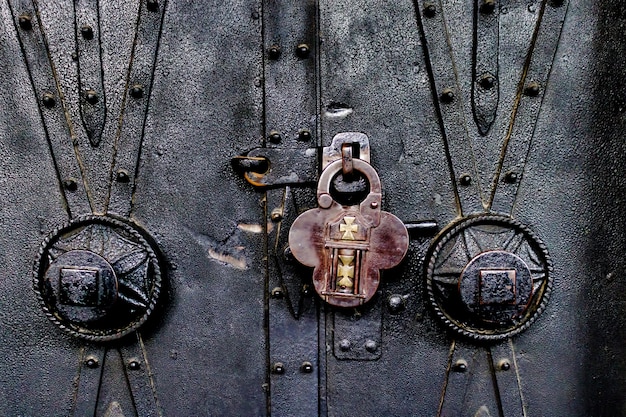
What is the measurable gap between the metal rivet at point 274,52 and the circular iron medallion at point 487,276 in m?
0.47

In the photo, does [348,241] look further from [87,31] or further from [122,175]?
[87,31]

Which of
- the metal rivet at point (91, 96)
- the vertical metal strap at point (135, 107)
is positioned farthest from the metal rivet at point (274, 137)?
the metal rivet at point (91, 96)

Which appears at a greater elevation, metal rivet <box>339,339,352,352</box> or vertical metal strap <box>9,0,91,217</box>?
vertical metal strap <box>9,0,91,217</box>

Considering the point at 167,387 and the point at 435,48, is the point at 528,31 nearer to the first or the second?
the point at 435,48

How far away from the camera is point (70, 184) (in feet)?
3.36

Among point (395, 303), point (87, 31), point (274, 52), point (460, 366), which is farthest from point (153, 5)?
point (460, 366)

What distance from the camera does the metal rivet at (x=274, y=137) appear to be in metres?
1.00

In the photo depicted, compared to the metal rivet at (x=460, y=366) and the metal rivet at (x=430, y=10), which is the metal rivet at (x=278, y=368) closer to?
the metal rivet at (x=460, y=366)

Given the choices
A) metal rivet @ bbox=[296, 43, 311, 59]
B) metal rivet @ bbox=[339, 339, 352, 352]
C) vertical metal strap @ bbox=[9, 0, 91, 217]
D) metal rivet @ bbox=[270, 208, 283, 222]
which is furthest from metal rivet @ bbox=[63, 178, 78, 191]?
metal rivet @ bbox=[339, 339, 352, 352]

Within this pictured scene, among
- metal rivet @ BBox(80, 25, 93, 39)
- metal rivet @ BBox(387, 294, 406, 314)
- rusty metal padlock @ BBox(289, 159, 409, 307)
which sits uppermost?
metal rivet @ BBox(80, 25, 93, 39)

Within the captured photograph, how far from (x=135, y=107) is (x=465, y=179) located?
0.66 meters

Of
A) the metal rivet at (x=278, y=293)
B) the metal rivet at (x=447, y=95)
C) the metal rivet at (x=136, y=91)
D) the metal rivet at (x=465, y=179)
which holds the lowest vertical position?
the metal rivet at (x=278, y=293)

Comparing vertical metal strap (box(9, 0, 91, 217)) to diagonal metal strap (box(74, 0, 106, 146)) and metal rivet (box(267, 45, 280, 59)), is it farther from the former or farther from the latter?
metal rivet (box(267, 45, 280, 59))

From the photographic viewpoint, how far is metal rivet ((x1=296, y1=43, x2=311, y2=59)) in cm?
98
